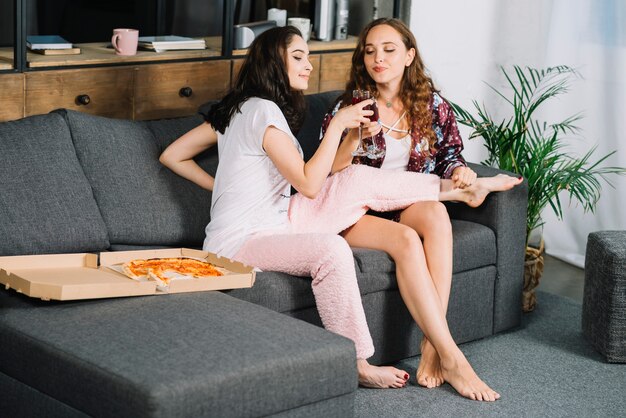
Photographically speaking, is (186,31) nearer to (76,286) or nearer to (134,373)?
(76,286)

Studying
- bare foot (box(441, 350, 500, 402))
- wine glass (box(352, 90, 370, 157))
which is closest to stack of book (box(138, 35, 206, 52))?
wine glass (box(352, 90, 370, 157))

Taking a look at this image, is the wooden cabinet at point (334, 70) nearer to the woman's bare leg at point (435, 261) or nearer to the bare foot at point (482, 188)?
the bare foot at point (482, 188)

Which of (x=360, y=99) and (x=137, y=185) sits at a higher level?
(x=360, y=99)

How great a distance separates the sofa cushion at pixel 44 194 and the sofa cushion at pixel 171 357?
28 cm

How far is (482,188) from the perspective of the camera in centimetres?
352

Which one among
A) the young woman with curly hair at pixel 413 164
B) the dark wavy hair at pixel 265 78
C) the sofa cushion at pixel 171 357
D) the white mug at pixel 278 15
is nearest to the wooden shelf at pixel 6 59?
the dark wavy hair at pixel 265 78

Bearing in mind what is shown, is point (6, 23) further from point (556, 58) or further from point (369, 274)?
point (556, 58)

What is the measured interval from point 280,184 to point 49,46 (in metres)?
1.01

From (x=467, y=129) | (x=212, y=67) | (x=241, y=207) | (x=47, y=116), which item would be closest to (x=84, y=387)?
(x=241, y=207)

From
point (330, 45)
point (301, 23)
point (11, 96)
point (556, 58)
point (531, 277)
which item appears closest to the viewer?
point (11, 96)

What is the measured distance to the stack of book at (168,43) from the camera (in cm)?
386

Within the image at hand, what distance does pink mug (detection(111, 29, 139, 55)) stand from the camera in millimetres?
3688

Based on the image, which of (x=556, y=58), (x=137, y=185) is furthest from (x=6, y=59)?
(x=556, y=58)

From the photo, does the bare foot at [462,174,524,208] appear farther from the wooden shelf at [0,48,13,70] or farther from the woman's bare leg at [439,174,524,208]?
the wooden shelf at [0,48,13,70]
